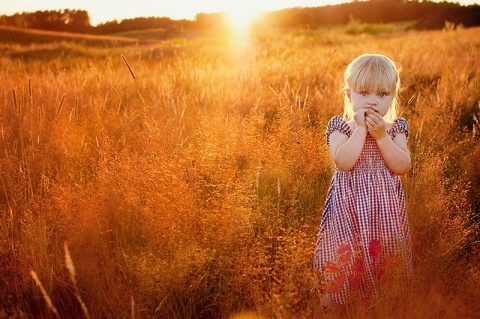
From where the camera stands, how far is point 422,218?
2.44 m

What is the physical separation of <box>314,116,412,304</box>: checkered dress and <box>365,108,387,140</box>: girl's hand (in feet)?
0.43

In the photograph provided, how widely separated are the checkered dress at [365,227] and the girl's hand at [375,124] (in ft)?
0.43

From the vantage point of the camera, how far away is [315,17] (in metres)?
51.1

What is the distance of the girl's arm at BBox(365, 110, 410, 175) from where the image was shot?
2039mm

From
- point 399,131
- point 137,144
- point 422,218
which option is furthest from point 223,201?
point 137,144

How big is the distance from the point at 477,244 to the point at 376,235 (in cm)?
73

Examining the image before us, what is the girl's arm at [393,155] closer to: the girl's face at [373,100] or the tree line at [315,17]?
the girl's face at [373,100]

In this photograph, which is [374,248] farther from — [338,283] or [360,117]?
[360,117]

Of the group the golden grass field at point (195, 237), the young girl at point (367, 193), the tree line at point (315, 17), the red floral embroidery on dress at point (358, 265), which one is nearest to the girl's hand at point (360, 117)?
the young girl at point (367, 193)

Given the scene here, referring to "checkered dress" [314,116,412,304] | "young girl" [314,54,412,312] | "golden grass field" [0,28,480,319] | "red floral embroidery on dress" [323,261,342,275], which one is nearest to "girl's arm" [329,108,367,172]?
"young girl" [314,54,412,312]

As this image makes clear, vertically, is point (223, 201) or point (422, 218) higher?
point (223, 201)

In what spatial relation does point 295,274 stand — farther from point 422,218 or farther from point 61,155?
point 61,155

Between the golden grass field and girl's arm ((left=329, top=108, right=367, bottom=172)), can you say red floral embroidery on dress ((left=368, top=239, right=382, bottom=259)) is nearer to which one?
the golden grass field

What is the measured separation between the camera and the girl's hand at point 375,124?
2029 mm
